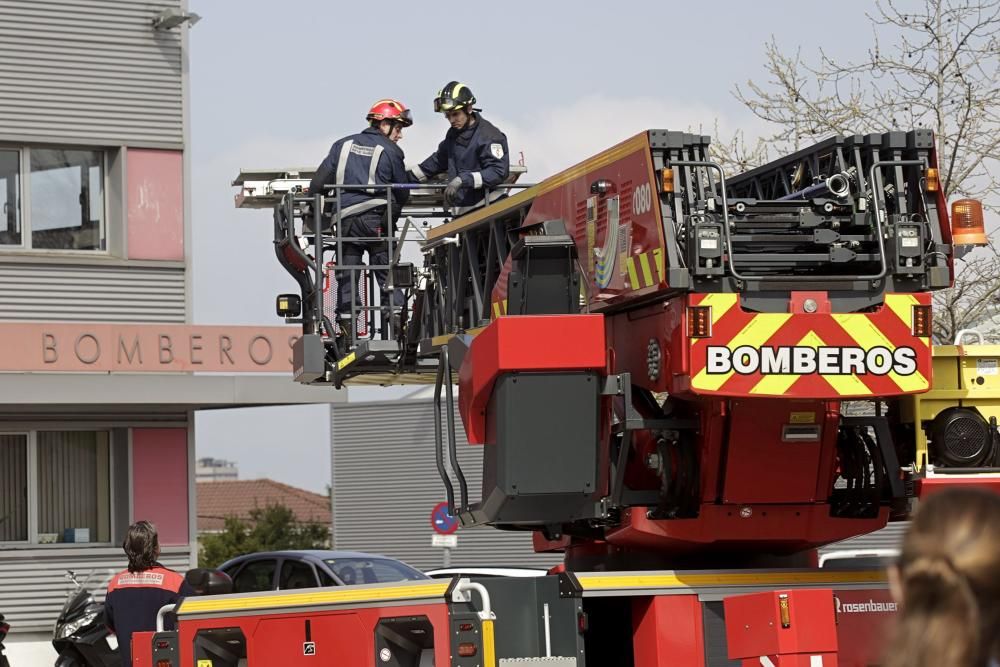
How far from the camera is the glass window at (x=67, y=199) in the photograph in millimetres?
19922

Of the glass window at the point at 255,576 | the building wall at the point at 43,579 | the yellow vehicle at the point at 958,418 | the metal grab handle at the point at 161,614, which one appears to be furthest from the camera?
the building wall at the point at 43,579

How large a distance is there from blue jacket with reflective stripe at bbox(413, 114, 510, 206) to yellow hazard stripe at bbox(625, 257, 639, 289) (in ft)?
9.42

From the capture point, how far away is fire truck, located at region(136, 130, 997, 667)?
6973 mm

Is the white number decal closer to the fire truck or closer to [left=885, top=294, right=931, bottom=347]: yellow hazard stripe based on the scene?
the fire truck

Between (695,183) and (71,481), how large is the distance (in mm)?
13772

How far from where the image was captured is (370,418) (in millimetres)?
38531

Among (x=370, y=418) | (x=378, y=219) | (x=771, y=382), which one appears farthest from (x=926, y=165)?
(x=370, y=418)

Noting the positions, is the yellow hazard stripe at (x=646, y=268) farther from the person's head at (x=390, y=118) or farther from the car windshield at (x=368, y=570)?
the car windshield at (x=368, y=570)

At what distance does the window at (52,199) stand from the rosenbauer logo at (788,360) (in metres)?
14.4

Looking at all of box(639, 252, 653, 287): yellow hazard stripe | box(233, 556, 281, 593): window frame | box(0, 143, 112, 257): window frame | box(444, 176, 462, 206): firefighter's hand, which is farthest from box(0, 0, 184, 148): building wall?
box(639, 252, 653, 287): yellow hazard stripe

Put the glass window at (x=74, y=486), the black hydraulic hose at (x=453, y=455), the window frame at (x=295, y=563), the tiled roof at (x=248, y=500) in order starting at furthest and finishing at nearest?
the tiled roof at (x=248, y=500) → the glass window at (x=74, y=486) → the window frame at (x=295, y=563) → the black hydraulic hose at (x=453, y=455)

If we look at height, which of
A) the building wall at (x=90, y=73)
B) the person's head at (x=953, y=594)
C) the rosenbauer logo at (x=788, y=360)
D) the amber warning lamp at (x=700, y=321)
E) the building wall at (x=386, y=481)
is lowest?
the building wall at (x=386, y=481)

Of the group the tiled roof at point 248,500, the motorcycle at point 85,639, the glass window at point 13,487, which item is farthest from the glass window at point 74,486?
the tiled roof at point 248,500

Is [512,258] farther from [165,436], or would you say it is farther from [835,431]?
[165,436]
